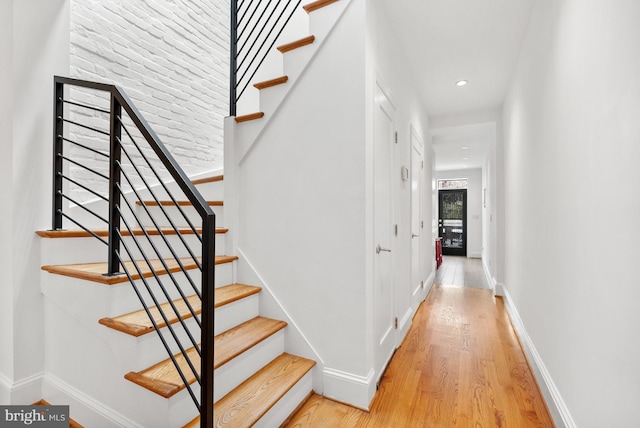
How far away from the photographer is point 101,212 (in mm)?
2307

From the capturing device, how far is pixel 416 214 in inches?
142

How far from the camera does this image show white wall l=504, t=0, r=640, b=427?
3.24 feet

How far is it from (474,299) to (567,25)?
11.3 ft

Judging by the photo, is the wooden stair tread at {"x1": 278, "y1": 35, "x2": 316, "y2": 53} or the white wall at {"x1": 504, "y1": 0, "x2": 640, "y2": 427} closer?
the white wall at {"x1": 504, "y1": 0, "x2": 640, "y2": 427}

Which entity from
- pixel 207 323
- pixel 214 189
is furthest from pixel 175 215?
pixel 207 323

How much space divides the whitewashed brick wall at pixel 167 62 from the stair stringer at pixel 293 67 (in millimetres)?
913

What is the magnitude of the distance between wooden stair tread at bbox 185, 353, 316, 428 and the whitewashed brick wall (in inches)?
70.3

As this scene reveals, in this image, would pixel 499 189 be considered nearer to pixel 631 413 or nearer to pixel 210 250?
pixel 631 413

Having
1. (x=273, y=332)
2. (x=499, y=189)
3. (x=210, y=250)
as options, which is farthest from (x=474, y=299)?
(x=210, y=250)

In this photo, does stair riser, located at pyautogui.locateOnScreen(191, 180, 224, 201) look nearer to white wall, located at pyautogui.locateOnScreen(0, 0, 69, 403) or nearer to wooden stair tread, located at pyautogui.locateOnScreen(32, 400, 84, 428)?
white wall, located at pyautogui.locateOnScreen(0, 0, 69, 403)

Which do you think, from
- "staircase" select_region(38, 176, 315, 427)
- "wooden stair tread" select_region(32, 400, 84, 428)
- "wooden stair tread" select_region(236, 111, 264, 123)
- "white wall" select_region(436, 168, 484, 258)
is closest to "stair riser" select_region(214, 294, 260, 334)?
"staircase" select_region(38, 176, 315, 427)

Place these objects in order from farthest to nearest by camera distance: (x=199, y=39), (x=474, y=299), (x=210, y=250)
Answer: (x=474, y=299) → (x=199, y=39) → (x=210, y=250)

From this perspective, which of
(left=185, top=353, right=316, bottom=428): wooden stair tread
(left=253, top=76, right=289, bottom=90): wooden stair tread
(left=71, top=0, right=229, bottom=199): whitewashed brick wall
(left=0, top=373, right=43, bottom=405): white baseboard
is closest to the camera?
(left=185, top=353, right=316, bottom=428): wooden stair tread

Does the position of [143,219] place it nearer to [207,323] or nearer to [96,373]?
[96,373]
